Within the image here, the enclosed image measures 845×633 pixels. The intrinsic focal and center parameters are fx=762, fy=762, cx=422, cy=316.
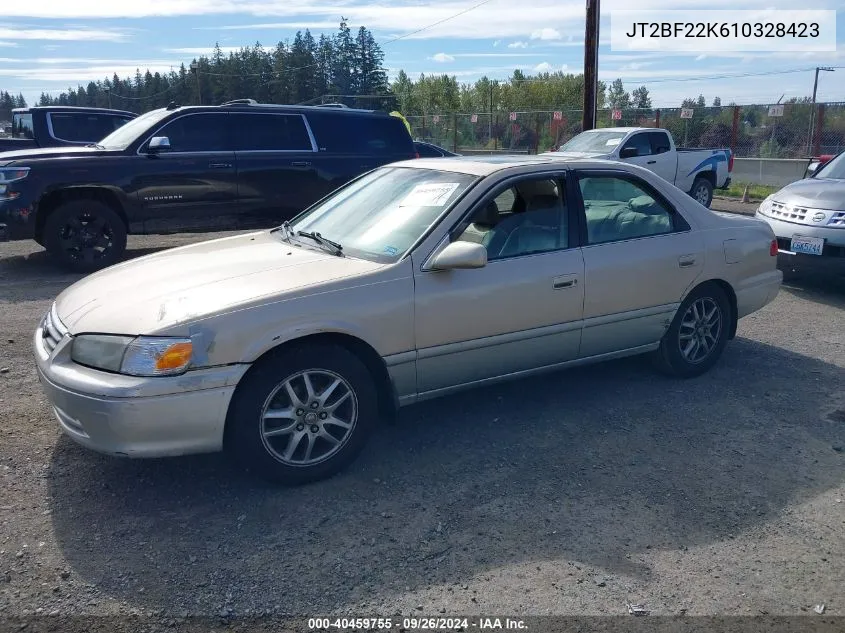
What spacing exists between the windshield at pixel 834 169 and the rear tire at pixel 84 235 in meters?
8.27

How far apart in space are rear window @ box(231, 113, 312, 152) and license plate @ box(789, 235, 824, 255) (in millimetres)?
5986

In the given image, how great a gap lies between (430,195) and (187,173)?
18.5 feet

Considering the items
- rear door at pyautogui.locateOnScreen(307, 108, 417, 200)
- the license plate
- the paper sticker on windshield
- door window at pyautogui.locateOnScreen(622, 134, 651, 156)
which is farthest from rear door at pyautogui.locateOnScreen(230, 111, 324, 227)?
door window at pyautogui.locateOnScreen(622, 134, 651, 156)

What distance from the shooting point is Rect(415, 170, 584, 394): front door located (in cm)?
410

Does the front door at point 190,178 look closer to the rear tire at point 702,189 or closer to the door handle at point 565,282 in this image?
the door handle at point 565,282

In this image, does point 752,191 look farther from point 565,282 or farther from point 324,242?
point 324,242

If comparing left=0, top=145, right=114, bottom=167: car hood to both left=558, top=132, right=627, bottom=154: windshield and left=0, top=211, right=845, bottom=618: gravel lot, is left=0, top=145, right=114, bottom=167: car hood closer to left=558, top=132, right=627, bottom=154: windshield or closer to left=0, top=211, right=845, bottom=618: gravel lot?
left=0, top=211, right=845, bottom=618: gravel lot

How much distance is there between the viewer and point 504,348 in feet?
14.3

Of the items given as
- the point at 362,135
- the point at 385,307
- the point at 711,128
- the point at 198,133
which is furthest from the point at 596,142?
the point at 385,307

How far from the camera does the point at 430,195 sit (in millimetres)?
4508

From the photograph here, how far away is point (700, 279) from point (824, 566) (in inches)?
95.1

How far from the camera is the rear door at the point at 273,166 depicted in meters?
9.67

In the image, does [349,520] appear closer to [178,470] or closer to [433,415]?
[178,470]

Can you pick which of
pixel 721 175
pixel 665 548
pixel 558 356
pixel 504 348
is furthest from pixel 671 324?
pixel 721 175
